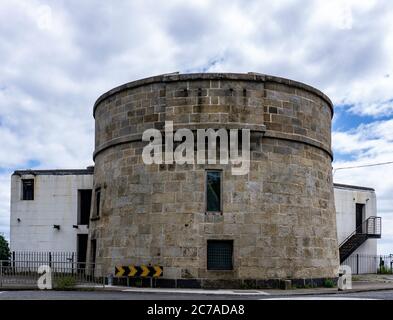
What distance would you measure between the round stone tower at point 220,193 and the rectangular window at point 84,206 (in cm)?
767

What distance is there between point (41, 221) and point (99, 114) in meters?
9.31

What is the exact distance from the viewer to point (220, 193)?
2031 centimetres

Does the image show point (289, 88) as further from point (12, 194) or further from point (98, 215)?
point (12, 194)

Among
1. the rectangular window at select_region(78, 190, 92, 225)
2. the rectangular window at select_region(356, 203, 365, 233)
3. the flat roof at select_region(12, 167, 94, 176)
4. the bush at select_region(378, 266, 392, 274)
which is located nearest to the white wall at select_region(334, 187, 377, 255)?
the rectangular window at select_region(356, 203, 365, 233)

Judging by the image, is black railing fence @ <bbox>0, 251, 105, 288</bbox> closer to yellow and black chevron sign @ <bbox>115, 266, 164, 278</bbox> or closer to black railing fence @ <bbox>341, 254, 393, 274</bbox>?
yellow and black chevron sign @ <bbox>115, 266, 164, 278</bbox>

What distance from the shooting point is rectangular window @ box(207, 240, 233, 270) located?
65.2 ft

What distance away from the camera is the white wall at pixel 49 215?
97.6 ft

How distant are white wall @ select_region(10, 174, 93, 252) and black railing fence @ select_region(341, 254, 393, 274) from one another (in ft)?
52.8

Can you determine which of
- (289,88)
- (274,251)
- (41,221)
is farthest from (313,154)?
(41,221)

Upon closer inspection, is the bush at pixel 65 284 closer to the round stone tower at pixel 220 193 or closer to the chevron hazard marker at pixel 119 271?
the chevron hazard marker at pixel 119 271

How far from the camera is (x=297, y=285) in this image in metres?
20.2

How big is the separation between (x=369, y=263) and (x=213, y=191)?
18579mm

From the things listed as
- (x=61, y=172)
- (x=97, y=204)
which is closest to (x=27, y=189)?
(x=61, y=172)

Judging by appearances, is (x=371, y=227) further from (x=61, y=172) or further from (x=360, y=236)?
(x=61, y=172)
